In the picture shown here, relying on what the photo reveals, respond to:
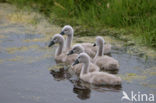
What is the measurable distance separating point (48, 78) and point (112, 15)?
10.8 feet

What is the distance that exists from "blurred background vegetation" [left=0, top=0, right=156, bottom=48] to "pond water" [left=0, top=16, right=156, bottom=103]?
0.88 m

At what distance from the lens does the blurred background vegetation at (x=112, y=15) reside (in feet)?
31.5

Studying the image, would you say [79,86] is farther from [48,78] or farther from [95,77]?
[48,78]

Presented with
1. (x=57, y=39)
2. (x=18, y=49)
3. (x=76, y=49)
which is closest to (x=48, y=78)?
(x=76, y=49)

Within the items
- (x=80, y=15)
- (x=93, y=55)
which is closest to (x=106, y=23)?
(x=80, y=15)

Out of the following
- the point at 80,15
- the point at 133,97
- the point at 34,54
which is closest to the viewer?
the point at 133,97

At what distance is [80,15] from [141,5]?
1.68 meters

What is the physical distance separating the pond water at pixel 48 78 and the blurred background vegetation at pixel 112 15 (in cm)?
88

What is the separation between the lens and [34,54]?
28.8 ft

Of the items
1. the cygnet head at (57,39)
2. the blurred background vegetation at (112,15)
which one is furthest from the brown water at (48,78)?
the blurred background vegetation at (112,15)

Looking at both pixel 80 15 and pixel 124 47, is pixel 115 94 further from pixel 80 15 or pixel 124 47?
pixel 80 15

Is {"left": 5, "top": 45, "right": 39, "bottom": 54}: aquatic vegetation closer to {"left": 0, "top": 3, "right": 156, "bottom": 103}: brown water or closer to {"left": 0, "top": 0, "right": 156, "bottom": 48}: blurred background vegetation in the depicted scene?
{"left": 0, "top": 3, "right": 156, "bottom": 103}: brown water

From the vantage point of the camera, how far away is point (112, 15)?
10.2m

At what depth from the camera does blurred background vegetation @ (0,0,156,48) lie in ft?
31.5
